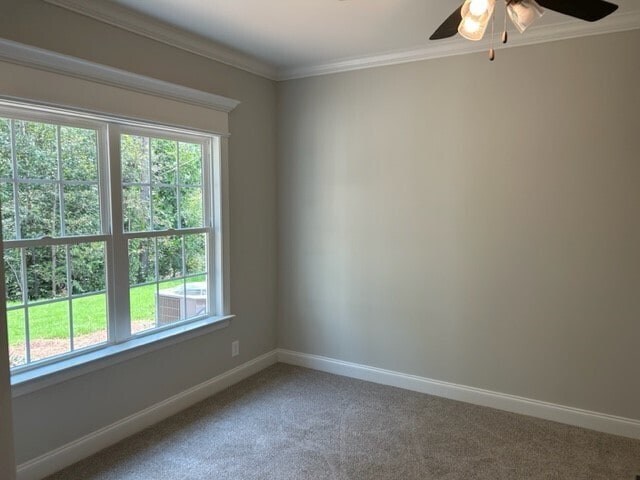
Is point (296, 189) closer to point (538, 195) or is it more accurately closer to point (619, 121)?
point (538, 195)

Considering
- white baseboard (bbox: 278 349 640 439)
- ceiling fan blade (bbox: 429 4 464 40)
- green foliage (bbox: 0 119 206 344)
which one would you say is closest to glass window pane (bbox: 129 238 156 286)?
green foliage (bbox: 0 119 206 344)

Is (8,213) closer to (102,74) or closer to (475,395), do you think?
(102,74)

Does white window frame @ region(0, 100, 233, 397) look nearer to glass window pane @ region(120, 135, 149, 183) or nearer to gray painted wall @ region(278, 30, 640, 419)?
glass window pane @ region(120, 135, 149, 183)

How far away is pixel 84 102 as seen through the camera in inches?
97.8

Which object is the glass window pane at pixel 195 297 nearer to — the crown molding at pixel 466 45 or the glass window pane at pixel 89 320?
the glass window pane at pixel 89 320

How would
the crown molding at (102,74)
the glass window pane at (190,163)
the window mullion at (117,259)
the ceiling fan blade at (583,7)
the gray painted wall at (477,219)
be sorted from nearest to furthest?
the ceiling fan blade at (583,7)
the crown molding at (102,74)
the window mullion at (117,259)
the gray painted wall at (477,219)
the glass window pane at (190,163)

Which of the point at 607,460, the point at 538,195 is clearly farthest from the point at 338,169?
the point at 607,460

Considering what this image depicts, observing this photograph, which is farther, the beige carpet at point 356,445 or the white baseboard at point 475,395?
the white baseboard at point 475,395

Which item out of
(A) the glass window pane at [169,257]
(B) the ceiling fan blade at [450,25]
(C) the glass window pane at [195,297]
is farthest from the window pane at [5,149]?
(B) the ceiling fan blade at [450,25]

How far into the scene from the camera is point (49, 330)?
2502mm

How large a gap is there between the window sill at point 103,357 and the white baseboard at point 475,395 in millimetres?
989

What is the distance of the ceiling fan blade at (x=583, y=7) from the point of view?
168cm

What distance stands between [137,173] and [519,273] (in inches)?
102

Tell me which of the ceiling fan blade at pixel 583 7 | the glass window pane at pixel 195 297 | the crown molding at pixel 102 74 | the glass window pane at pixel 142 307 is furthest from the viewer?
the glass window pane at pixel 195 297
